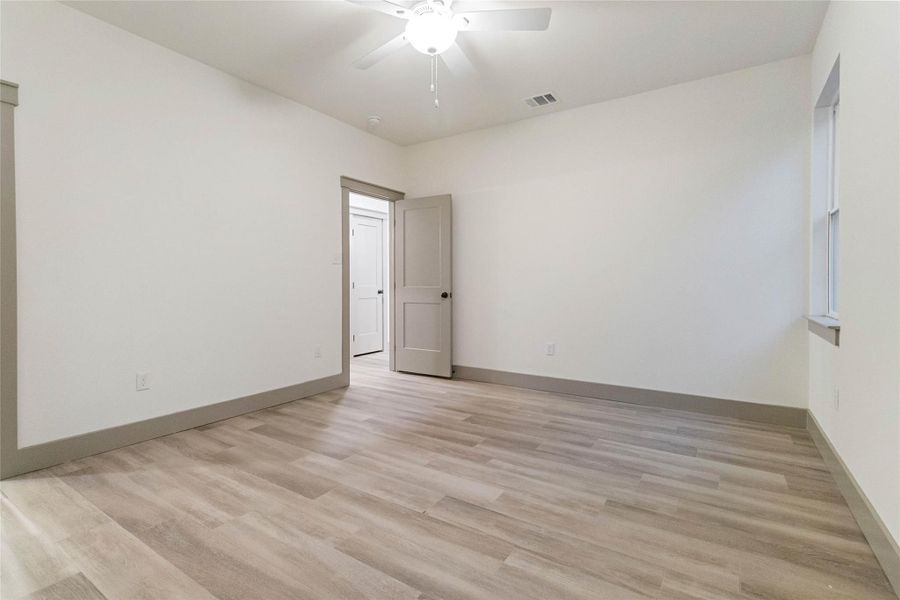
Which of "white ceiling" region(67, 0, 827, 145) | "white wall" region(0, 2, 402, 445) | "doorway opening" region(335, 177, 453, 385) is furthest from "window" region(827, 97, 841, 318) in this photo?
"white wall" region(0, 2, 402, 445)

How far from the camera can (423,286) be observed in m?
4.79

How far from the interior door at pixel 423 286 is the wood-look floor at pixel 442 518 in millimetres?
1762

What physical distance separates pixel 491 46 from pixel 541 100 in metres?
1.05

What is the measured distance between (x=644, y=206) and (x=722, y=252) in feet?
2.37

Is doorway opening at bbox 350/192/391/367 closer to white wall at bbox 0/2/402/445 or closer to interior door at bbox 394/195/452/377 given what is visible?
interior door at bbox 394/195/452/377

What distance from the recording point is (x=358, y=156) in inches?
175

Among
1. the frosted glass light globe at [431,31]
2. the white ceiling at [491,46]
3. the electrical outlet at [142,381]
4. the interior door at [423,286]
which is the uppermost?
the white ceiling at [491,46]

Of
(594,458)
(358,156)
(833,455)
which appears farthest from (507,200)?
(833,455)

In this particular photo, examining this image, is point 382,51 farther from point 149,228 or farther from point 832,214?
point 832,214

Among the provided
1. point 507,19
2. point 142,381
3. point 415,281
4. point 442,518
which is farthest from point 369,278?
point 442,518

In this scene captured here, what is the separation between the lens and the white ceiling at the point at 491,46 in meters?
2.47

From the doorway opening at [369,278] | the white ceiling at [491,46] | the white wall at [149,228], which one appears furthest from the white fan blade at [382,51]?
the doorway opening at [369,278]

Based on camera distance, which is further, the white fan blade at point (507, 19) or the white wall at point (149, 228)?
the white wall at point (149, 228)

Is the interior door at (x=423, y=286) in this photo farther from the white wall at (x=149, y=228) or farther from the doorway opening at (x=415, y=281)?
the white wall at (x=149, y=228)
